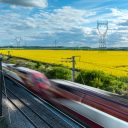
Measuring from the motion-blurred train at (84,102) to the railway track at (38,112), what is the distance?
493 millimetres

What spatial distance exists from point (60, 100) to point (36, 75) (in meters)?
5.70

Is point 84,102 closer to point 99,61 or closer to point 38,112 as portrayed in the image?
point 38,112

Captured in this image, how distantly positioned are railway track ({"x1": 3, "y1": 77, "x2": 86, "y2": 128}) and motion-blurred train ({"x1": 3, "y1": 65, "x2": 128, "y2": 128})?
19.4 inches

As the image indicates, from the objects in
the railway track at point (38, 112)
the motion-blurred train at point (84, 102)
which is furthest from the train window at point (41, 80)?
the railway track at point (38, 112)

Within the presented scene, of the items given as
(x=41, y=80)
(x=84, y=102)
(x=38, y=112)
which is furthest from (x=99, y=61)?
(x=84, y=102)

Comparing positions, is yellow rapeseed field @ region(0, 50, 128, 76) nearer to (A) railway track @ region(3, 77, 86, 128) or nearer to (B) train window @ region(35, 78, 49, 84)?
(B) train window @ region(35, 78, 49, 84)

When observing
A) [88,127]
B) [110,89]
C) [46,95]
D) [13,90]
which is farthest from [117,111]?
[13,90]

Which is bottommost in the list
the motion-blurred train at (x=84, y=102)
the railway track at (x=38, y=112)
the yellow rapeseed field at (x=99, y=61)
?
the yellow rapeseed field at (x=99, y=61)

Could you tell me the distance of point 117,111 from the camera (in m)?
13.2

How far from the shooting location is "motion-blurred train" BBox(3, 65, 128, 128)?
11406 millimetres

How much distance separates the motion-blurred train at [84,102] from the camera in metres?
11.4

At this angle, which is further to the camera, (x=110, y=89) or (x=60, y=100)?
(x=110, y=89)

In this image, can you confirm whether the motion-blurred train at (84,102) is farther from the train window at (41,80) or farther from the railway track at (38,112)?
the railway track at (38,112)

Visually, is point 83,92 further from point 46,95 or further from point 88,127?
point 88,127
